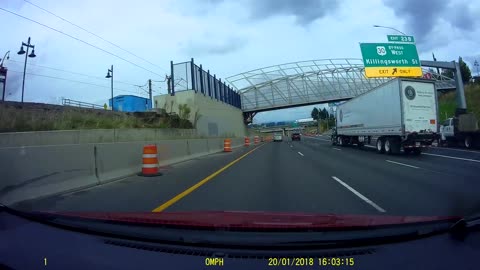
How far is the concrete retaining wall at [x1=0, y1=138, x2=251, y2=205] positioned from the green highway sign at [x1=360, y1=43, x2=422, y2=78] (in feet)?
75.6

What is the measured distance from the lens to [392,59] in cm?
3244

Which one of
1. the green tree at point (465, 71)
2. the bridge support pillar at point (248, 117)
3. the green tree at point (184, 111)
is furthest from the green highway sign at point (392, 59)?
the green tree at point (465, 71)

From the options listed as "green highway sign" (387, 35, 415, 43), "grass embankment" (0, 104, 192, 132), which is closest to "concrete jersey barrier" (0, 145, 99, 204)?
"grass embankment" (0, 104, 192, 132)

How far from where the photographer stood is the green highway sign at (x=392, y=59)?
1272 inches

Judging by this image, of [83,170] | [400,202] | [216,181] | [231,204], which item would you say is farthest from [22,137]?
[400,202]

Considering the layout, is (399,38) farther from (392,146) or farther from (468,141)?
(392,146)

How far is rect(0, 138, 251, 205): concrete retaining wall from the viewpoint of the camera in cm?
818

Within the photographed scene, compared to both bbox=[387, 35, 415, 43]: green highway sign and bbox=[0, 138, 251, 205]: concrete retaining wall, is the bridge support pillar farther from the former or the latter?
bbox=[0, 138, 251, 205]: concrete retaining wall

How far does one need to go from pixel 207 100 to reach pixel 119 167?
2886 cm

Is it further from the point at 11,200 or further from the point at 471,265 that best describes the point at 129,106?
the point at 471,265

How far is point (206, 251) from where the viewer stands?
10.3 feet

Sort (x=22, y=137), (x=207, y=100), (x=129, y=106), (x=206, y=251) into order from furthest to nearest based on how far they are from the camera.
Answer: (x=129, y=106)
(x=207, y=100)
(x=22, y=137)
(x=206, y=251)

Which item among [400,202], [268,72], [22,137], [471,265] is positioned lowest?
[400,202]

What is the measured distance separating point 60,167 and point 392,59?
2871 centimetres
